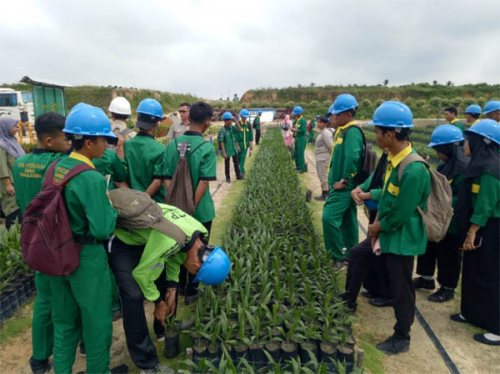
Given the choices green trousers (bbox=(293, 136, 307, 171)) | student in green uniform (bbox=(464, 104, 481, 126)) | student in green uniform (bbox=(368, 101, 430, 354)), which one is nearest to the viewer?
student in green uniform (bbox=(368, 101, 430, 354))

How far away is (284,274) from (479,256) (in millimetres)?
1685

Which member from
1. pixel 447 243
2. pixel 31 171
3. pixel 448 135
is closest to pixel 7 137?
pixel 31 171

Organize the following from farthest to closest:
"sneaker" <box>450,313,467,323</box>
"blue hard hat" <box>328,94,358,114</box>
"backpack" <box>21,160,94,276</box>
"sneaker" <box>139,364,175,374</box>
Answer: "blue hard hat" <box>328,94,358,114</box> < "sneaker" <box>450,313,467,323</box> < "sneaker" <box>139,364,175,374</box> < "backpack" <box>21,160,94,276</box>

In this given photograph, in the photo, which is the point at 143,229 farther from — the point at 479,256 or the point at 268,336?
the point at 479,256

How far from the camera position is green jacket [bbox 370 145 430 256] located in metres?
2.47

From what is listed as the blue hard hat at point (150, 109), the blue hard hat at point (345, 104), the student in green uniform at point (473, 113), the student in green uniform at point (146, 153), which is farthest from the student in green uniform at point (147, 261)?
the student in green uniform at point (473, 113)

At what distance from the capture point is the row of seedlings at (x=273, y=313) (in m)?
2.39

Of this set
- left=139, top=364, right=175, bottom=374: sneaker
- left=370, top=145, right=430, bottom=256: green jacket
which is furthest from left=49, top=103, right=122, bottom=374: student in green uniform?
left=370, top=145, right=430, bottom=256: green jacket

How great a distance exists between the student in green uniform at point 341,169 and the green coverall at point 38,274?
2.68 m

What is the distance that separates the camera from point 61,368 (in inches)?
84.9

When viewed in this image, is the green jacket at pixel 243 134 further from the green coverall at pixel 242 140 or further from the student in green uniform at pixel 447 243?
the student in green uniform at pixel 447 243

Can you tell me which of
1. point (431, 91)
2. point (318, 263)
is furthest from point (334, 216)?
point (431, 91)

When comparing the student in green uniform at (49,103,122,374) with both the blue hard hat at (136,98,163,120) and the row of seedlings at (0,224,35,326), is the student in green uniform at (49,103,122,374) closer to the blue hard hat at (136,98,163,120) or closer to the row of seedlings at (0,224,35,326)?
the blue hard hat at (136,98,163,120)

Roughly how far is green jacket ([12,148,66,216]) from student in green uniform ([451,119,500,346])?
344 centimetres
